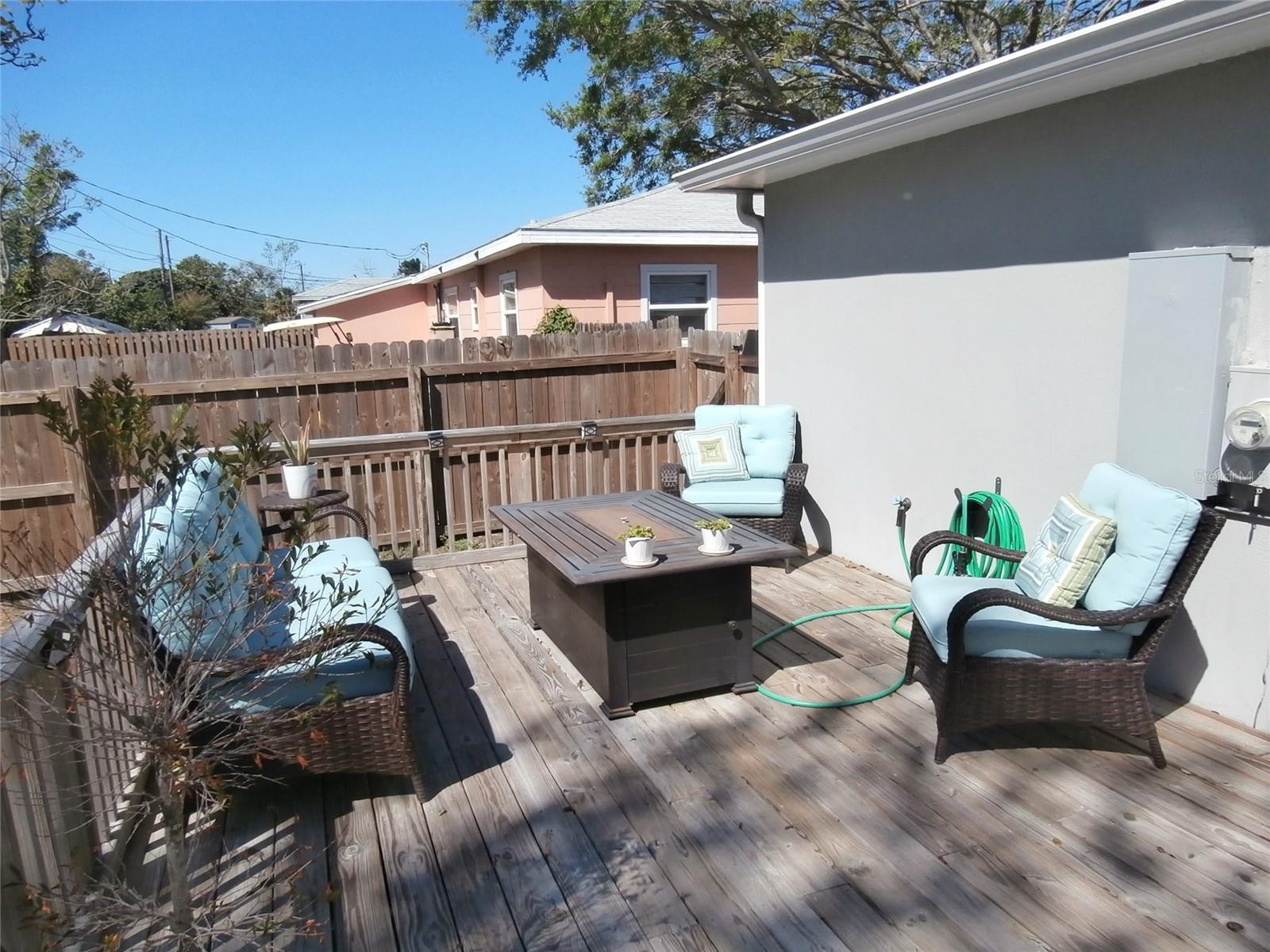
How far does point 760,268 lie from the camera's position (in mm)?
5574

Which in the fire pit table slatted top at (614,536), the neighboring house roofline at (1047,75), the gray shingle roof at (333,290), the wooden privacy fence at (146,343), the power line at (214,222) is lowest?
the fire pit table slatted top at (614,536)

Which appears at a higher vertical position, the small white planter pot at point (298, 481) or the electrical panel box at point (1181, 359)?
the electrical panel box at point (1181, 359)

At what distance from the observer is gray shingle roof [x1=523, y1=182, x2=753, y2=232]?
27.0 ft

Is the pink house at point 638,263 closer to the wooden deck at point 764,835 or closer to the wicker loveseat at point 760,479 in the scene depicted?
the wicker loveseat at point 760,479

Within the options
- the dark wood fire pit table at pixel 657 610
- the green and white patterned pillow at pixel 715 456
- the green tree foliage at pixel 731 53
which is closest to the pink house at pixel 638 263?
the green tree foliage at pixel 731 53

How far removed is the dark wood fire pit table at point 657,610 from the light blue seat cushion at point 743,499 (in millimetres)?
1355

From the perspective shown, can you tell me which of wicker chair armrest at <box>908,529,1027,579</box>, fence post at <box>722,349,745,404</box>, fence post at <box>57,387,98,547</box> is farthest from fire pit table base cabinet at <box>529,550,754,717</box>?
fence post at <box>57,387,98,547</box>

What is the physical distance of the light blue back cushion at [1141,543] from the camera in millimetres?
2559

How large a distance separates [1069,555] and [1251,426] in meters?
0.72

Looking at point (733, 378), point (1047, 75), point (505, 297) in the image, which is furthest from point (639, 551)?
point (505, 297)

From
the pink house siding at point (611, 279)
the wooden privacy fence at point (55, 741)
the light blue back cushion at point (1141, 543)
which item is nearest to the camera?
the wooden privacy fence at point (55, 741)

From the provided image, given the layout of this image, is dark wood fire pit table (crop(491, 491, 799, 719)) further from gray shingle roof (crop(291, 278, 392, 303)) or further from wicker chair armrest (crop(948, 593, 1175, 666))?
gray shingle roof (crop(291, 278, 392, 303))

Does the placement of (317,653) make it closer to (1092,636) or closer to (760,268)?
(1092,636)

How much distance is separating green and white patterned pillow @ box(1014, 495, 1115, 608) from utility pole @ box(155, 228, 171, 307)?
36888mm
